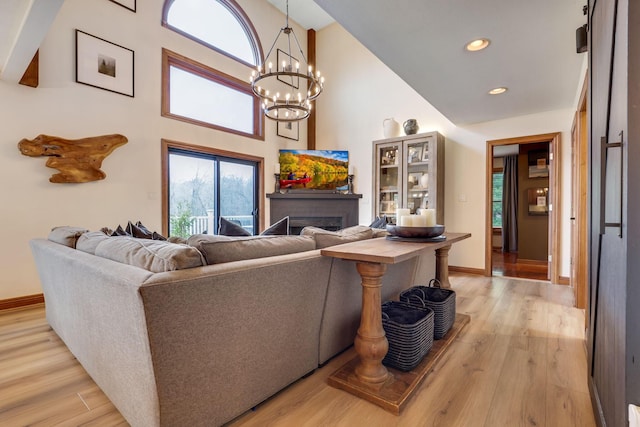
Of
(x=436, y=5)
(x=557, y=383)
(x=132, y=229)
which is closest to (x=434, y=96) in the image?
(x=436, y=5)

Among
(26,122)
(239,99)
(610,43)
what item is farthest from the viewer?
(239,99)

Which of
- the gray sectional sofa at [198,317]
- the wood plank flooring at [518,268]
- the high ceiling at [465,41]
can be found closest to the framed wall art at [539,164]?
the wood plank flooring at [518,268]

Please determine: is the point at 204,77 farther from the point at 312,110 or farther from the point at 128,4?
the point at 312,110

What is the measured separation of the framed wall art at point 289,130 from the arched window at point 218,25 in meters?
1.17

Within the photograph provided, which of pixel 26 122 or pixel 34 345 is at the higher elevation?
pixel 26 122

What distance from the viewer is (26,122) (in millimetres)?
3039

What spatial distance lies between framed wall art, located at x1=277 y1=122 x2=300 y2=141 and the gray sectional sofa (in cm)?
427

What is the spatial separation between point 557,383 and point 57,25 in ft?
17.4

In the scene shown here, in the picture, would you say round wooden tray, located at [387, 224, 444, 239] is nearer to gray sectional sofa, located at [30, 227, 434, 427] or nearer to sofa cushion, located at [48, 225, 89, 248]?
gray sectional sofa, located at [30, 227, 434, 427]

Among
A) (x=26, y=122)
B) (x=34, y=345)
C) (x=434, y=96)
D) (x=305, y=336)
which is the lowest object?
(x=34, y=345)

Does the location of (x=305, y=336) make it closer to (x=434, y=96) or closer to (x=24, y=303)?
(x=434, y=96)

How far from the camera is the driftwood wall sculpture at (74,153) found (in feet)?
10.1

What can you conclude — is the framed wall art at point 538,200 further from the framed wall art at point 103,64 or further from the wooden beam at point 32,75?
the wooden beam at point 32,75

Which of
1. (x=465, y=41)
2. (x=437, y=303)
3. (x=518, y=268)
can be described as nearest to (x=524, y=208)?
(x=518, y=268)
